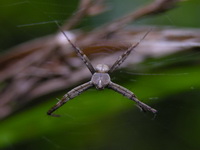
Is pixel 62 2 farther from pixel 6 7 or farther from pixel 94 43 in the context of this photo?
pixel 94 43

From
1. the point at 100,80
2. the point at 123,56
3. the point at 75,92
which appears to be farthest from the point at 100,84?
the point at 123,56

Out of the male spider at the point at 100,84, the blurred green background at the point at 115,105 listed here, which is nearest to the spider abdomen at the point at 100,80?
the male spider at the point at 100,84

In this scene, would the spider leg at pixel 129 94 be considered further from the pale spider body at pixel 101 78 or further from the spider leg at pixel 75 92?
the spider leg at pixel 75 92

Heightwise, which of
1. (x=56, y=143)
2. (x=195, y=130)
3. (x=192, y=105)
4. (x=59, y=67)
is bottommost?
(x=195, y=130)

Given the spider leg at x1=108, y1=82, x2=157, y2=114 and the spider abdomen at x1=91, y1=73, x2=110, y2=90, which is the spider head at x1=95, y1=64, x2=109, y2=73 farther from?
the spider leg at x1=108, y1=82, x2=157, y2=114

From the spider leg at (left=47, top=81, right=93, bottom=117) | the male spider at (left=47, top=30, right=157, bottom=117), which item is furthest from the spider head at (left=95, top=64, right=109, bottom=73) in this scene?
the spider leg at (left=47, top=81, right=93, bottom=117)

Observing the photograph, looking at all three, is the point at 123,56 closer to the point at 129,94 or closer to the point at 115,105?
the point at 129,94

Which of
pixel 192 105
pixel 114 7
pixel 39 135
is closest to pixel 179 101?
pixel 192 105
